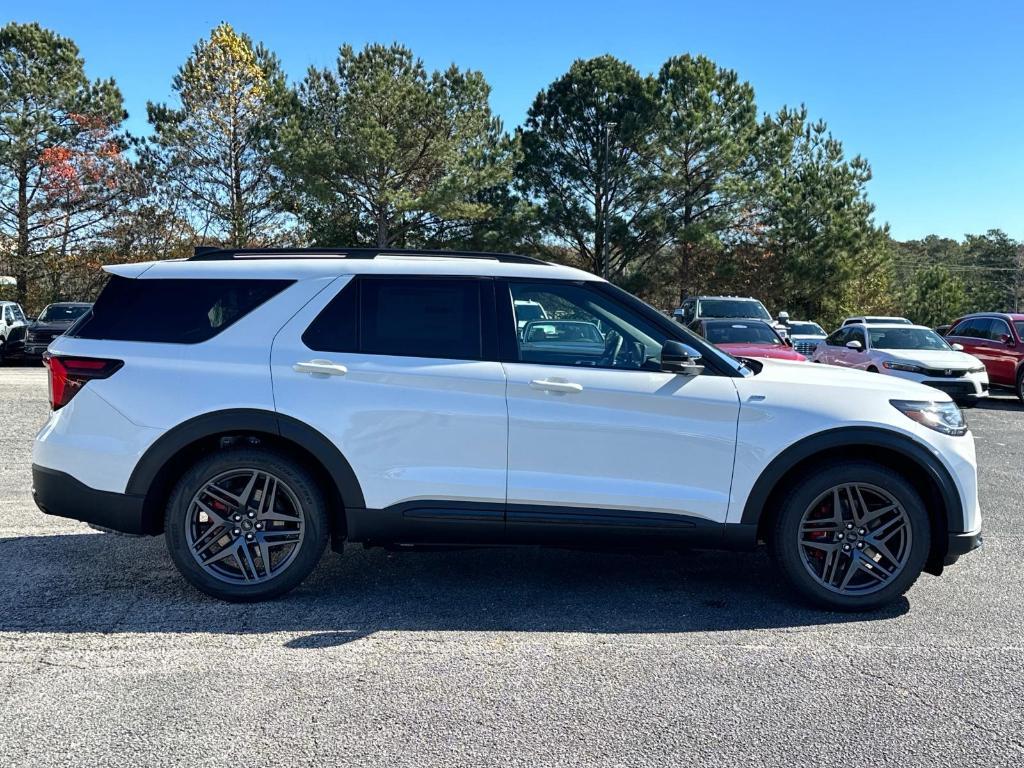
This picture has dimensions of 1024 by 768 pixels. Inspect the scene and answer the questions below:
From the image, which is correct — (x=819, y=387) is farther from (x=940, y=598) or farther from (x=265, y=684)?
(x=265, y=684)

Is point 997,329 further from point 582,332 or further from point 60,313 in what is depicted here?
point 60,313

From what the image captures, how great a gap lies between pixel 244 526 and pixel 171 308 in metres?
1.21

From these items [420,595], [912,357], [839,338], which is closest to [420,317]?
[420,595]

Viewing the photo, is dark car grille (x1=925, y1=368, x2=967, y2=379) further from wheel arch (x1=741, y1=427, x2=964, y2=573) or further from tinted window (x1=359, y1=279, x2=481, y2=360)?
tinted window (x1=359, y1=279, x2=481, y2=360)

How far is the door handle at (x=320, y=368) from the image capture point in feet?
13.5

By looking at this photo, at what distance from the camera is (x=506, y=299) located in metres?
4.25

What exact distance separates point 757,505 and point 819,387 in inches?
27.3

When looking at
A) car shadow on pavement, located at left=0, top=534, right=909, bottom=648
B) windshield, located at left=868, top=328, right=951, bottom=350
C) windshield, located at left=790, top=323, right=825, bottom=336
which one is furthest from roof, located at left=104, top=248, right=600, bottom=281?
windshield, located at left=790, top=323, right=825, bottom=336

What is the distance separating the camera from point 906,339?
47.2 ft

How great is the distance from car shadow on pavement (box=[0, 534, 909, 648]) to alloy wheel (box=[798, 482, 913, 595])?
0.19 m

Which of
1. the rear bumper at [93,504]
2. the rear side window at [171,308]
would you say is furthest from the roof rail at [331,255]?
the rear bumper at [93,504]

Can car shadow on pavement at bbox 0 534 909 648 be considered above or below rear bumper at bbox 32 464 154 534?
below

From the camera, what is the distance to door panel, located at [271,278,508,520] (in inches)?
160

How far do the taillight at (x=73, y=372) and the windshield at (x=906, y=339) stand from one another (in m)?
13.2
